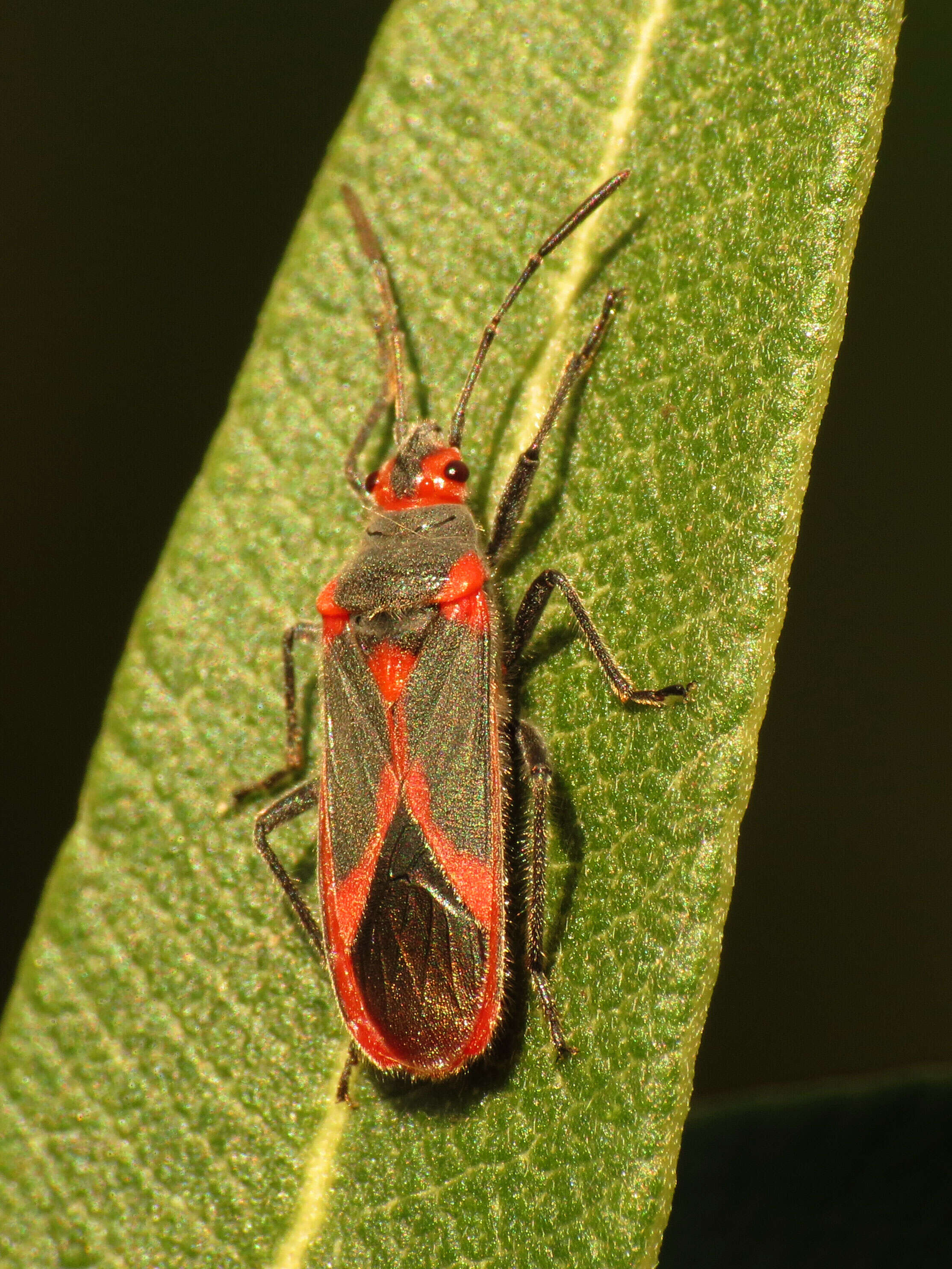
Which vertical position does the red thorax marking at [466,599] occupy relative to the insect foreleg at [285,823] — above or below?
above

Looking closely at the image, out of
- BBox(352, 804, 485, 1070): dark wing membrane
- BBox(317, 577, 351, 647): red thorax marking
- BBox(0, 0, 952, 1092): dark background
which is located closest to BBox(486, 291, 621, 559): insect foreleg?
BBox(317, 577, 351, 647): red thorax marking

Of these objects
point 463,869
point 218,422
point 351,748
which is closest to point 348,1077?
point 463,869

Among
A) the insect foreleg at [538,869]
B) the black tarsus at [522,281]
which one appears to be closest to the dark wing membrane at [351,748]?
the insect foreleg at [538,869]

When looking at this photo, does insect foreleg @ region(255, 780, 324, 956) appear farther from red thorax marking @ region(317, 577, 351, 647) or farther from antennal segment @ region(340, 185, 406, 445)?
antennal segment @ region(340, 185, 406, 445)

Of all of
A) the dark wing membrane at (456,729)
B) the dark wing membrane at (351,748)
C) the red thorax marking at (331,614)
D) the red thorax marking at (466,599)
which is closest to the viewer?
the dark wing membrane at (456,729)

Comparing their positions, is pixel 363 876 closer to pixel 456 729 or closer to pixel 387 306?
pixel 456 729

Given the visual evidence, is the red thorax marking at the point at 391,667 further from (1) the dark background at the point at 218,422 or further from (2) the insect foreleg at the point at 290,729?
(1) the dark background at the point at 218,422
